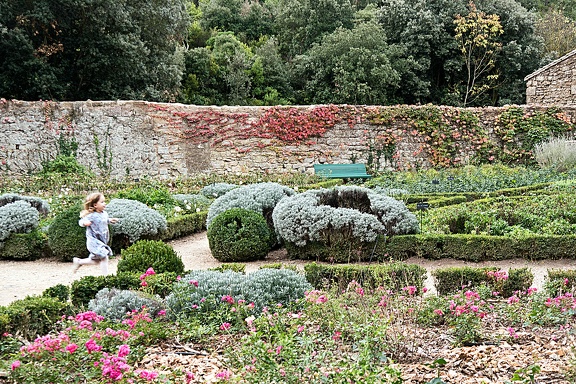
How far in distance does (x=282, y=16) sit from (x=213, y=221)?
68.7 feet

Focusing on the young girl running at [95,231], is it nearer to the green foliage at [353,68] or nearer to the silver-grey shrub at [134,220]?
the silver-grey shrub at [134,220]

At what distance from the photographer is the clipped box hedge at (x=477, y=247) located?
748 centimetres

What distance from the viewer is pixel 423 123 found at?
1777 cm

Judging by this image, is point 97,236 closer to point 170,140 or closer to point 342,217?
point 342,217

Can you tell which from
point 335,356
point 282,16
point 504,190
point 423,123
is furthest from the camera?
point 282,16

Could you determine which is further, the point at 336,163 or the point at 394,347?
the point at 336,163

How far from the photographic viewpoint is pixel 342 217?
756 cm

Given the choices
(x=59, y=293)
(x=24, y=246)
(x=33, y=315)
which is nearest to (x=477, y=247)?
(x=59, y=293)

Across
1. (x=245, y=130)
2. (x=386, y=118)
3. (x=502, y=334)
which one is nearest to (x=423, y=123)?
(x=386, y=118)

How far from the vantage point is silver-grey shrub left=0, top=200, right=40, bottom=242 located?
8.48m

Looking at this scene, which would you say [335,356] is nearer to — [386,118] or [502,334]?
[502,334]

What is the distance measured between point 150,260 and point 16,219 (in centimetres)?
346

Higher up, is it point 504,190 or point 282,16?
point 282,16

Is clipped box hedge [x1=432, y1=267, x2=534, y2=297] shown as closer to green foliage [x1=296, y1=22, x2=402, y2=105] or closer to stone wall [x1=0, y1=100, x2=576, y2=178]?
stone wall [x1=0, y1=100, x2=576, y2=178]
